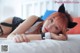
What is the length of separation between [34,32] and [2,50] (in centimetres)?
60

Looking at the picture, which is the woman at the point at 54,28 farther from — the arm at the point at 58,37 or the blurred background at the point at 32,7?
the blurred background at the point at 32,7

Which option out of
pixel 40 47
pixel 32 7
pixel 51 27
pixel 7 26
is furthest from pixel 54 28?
pixel 32 7

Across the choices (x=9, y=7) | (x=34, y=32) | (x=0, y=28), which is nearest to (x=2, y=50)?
(x=34, y=32)

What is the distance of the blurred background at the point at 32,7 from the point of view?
Answer: 2.35m

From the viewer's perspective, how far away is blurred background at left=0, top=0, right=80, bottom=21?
235 cm

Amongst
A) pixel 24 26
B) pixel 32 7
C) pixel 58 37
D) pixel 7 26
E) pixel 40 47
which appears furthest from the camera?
pixel 32 7

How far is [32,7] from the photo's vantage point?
8.53ft

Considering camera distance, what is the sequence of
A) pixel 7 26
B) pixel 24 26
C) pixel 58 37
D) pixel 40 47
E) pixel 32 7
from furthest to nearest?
pixel 32 7 → pixel 7 26 → pixel 24 26 → pixel 58 37 → pixel 40 47

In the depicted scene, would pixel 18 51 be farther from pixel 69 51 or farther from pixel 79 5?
pixel 79 5

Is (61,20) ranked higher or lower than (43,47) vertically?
higher

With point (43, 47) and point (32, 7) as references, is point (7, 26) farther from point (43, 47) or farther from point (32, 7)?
point (32, 7)

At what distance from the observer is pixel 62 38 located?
3.94 ft

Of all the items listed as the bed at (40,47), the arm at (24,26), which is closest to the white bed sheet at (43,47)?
the bed at (40,47)

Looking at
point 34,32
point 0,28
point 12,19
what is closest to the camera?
point 34,32
